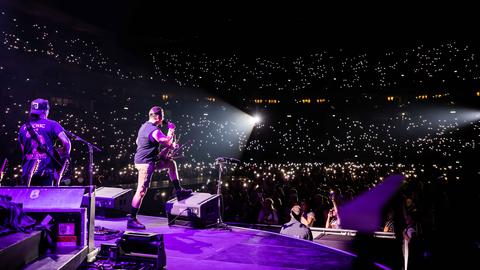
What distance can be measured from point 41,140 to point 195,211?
1.89m

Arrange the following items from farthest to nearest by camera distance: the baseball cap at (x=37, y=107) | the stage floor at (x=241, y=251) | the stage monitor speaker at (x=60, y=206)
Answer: the baseball cap at (x=37, y=107)
the stage floor at (x=241, y=251)
the stage monitor speaker at (x=60, y=206)

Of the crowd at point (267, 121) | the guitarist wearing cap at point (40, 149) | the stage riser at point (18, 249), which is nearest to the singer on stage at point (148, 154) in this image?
the guitarist wearing cap at point (40, 149)

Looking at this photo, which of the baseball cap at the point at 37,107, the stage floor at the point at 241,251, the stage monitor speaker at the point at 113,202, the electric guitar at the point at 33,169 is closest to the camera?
the stage floor at the point at 241,251

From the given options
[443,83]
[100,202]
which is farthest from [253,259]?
[443,83]

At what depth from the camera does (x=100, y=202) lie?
17.4ft

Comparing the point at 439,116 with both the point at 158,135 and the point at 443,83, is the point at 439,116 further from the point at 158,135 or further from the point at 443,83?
the point at 158,135

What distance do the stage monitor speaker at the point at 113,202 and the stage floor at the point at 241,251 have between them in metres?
0.82

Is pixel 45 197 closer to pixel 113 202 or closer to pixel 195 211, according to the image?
pixel 195 211

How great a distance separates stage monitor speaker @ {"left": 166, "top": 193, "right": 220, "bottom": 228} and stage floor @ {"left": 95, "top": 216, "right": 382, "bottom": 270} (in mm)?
133

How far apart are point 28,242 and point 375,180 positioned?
11597mm

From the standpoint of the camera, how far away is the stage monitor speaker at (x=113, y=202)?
17.3 ft

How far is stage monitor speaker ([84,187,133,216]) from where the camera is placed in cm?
528

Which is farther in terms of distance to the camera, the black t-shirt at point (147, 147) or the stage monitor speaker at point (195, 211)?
the stage monitor speaker at point (195, 211)

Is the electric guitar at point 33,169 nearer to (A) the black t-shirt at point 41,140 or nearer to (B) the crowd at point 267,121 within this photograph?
(A) the black t-shirt at point 41,140
